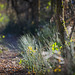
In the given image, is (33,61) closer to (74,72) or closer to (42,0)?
(74,72)

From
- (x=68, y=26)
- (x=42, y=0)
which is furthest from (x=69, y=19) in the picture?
(x=42, y=0)

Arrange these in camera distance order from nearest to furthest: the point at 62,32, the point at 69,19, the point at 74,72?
the point at 74,72
the point at 62,32
the point at 69,19

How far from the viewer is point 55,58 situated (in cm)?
250

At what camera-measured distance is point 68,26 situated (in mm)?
3861

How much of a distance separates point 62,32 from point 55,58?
1031 millimetres

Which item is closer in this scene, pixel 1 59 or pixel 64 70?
pixel 64 70

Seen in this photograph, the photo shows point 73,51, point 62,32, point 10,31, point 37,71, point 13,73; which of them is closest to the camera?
point 73,51

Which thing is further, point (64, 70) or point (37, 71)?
point (37, 71)

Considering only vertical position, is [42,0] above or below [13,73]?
above

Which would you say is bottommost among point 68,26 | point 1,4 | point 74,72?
point 74,72

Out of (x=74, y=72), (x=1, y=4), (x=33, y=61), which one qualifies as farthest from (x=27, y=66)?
(x=1, y=4)

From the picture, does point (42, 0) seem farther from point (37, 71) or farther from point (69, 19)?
point (37, 71)

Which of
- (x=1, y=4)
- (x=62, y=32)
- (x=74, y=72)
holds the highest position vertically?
(x=1, y=4)

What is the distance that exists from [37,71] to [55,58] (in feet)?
1.72
